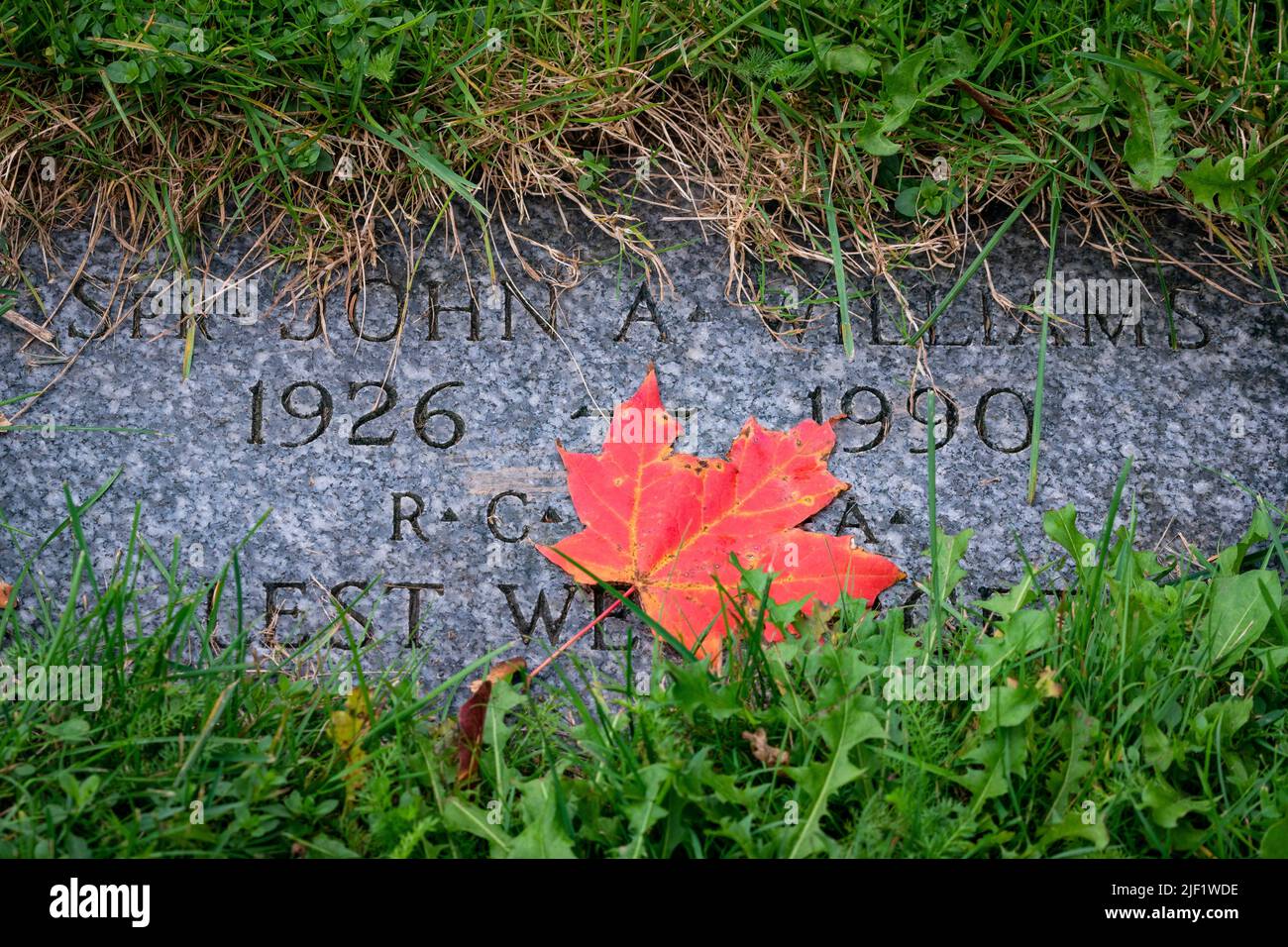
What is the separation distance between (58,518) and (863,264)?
2006 mm

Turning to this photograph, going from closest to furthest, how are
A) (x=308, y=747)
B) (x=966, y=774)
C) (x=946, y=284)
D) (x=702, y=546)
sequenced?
(x=966, y=774), (x=308, y=747), (x=702, y=546), (x=946, y=284)

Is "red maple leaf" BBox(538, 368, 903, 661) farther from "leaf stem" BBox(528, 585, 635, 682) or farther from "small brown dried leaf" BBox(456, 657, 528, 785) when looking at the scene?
"small brown dried leaf" BBox(456, 657, 528, 785)

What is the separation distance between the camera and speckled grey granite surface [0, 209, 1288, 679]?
→ 7.08ft

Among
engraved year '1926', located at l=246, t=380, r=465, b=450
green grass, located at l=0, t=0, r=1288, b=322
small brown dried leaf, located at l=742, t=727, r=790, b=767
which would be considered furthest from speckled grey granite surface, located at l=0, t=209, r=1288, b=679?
small brown dried leaf, located at l=742, t=727, r=790, b=767

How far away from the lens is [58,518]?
218 centimetres

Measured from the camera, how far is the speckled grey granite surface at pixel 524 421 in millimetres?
2158

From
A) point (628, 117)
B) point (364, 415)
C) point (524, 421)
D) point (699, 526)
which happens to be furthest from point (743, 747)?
point (628, 117)

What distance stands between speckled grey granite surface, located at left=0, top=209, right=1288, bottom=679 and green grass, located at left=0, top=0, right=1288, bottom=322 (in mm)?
138

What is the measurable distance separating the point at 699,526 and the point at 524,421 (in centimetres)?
51

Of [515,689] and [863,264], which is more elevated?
[863,264]

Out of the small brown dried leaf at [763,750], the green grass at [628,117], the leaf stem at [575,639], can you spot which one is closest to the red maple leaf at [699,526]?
the leaf stem at [575,639]
